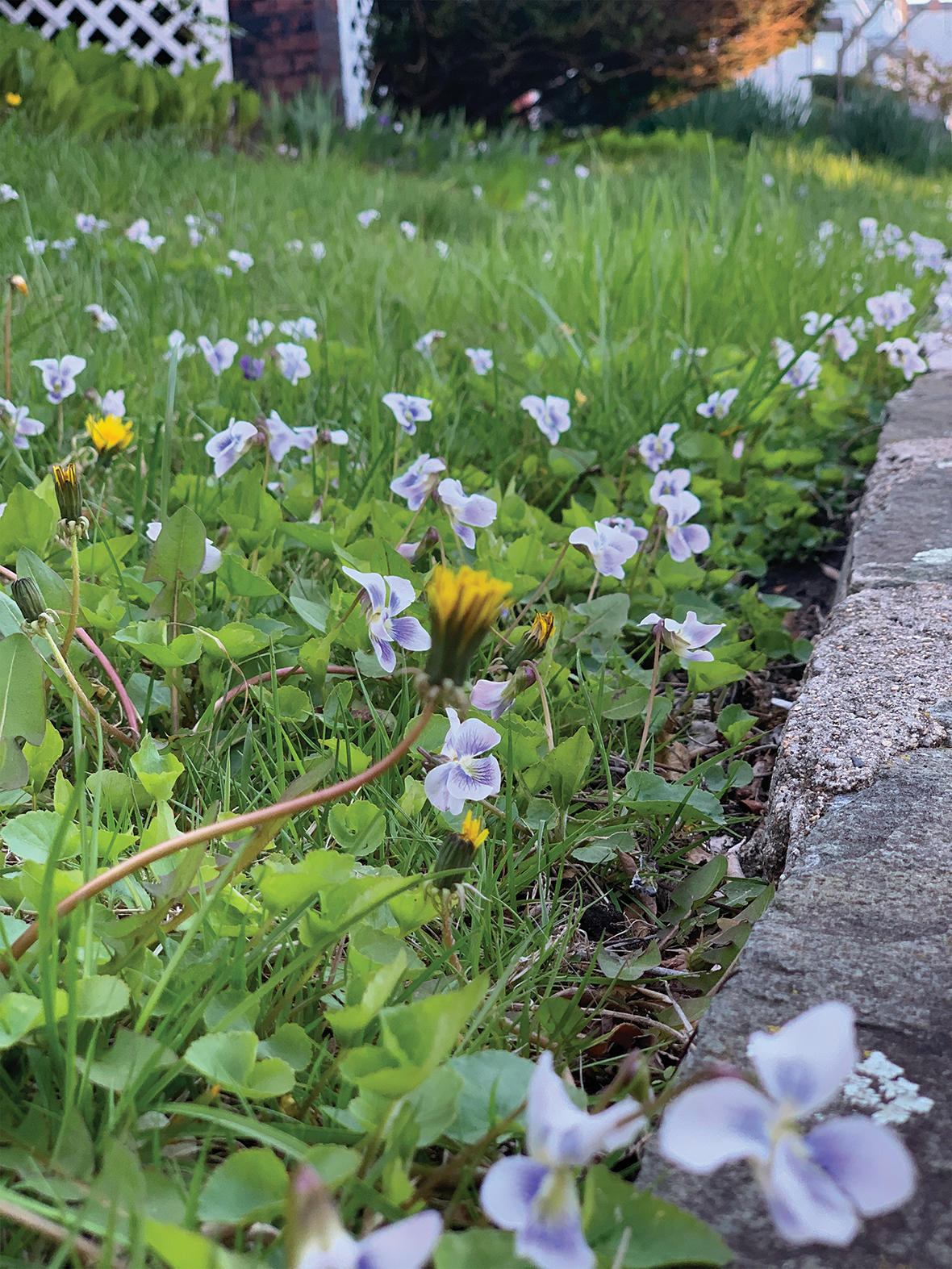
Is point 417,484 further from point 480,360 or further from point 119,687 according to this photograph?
point 480,360

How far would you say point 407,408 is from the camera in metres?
1.79

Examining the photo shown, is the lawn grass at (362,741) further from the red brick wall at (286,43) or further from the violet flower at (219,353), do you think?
the red brick wall at (286,43)

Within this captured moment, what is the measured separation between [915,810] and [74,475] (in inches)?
34.8

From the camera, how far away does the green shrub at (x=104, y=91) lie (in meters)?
5.32

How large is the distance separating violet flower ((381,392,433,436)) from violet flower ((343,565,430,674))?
0.71 metres

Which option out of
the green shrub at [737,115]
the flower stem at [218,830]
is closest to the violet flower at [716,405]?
the flower stem at [218,830]

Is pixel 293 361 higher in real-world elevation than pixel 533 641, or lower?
higher

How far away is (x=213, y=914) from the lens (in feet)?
2.86

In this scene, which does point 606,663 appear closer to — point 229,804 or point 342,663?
point 342,663

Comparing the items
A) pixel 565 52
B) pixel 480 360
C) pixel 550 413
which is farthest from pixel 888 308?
pixel 565 52

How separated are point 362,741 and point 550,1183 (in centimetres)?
82

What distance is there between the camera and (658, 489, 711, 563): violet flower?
4.94 ft

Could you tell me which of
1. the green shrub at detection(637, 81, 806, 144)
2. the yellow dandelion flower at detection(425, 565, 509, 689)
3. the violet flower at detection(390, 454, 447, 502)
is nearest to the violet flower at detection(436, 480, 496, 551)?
the violet flower at detection(390, 454, 447, 502)

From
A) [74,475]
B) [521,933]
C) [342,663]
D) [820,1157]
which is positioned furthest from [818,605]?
[820,1157]
